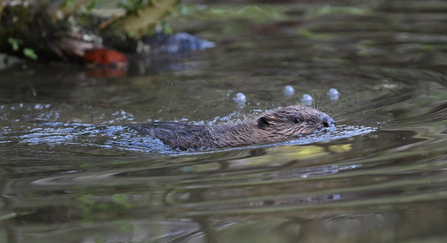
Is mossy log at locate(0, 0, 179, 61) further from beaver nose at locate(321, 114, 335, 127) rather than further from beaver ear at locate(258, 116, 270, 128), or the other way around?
beaver nose at locate(321, 114, 335, 127)

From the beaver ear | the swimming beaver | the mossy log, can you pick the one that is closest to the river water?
the swimming beaver

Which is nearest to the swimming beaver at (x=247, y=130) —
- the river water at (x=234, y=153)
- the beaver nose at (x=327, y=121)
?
the beaver nose at (x=327, y=121)

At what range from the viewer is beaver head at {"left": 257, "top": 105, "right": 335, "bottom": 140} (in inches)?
188

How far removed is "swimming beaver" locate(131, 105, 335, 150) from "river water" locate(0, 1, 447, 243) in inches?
7.3

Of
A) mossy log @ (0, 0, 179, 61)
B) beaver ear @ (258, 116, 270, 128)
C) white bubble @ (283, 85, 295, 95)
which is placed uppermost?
mossy log @ (0, 0, 179, 61)

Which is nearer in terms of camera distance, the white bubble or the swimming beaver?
the swimming beaver

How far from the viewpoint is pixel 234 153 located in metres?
4.22

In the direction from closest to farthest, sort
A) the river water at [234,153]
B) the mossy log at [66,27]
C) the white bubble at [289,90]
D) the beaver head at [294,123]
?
the river water at [234,153] → the beaver head at [294,123] → the white bubble at [289,90] → the mossy log at [66,27]

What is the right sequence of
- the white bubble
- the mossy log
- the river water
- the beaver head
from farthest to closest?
1. the mossy log
2. the white bubble
3. the beaver head
4. the river water

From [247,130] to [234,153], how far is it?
63 centimetres

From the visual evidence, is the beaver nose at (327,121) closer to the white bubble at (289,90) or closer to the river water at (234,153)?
the river water at (234,153)

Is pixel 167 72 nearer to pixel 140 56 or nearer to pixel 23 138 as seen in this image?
pixel 140 56

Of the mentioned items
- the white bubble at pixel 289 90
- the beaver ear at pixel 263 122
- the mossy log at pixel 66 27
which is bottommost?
the white bubble at pixel 289 90

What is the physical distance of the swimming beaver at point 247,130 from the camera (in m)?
4.66
